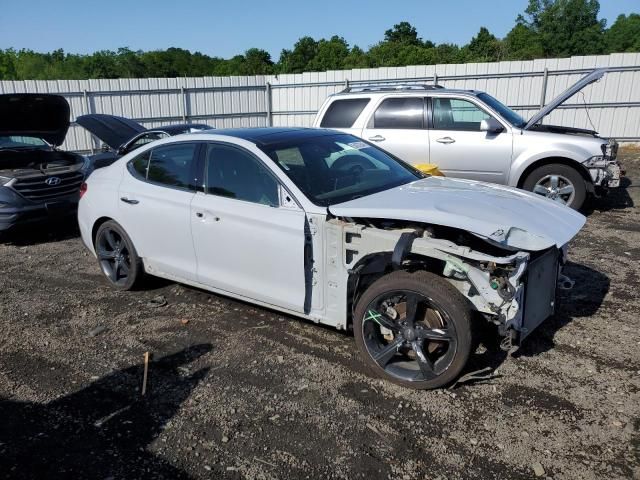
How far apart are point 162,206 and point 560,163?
6155 mm

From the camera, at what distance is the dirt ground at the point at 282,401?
2.98 meters

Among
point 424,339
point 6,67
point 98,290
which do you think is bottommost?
point 98,290

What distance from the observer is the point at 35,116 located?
331 inches

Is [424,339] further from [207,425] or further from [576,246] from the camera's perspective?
[576,246]

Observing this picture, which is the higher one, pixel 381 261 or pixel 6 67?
pixel 6 67

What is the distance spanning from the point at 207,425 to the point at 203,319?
5.50 ft

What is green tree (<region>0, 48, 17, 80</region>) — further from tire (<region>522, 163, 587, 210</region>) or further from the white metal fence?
tire (<region>522, 163, 587, 210</region>)

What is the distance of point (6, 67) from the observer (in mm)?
51719

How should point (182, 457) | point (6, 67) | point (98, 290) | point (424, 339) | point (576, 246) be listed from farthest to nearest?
point (6, 67), point (576, 246), point (98, 290), point (424, 339), point (182, 457)

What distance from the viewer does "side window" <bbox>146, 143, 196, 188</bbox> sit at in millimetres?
4866

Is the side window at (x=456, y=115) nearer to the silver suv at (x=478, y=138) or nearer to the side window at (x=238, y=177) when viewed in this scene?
the silver suv at (x=478, y=138)

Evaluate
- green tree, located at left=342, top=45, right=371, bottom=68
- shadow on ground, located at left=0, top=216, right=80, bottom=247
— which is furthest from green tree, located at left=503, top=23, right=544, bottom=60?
shadow on ground, located at left=0, top=216, right=80, bottom=247

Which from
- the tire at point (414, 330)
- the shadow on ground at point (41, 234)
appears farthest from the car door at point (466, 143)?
the shadow on ground at point (41, 234)

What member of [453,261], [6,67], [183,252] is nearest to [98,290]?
[183,252]
